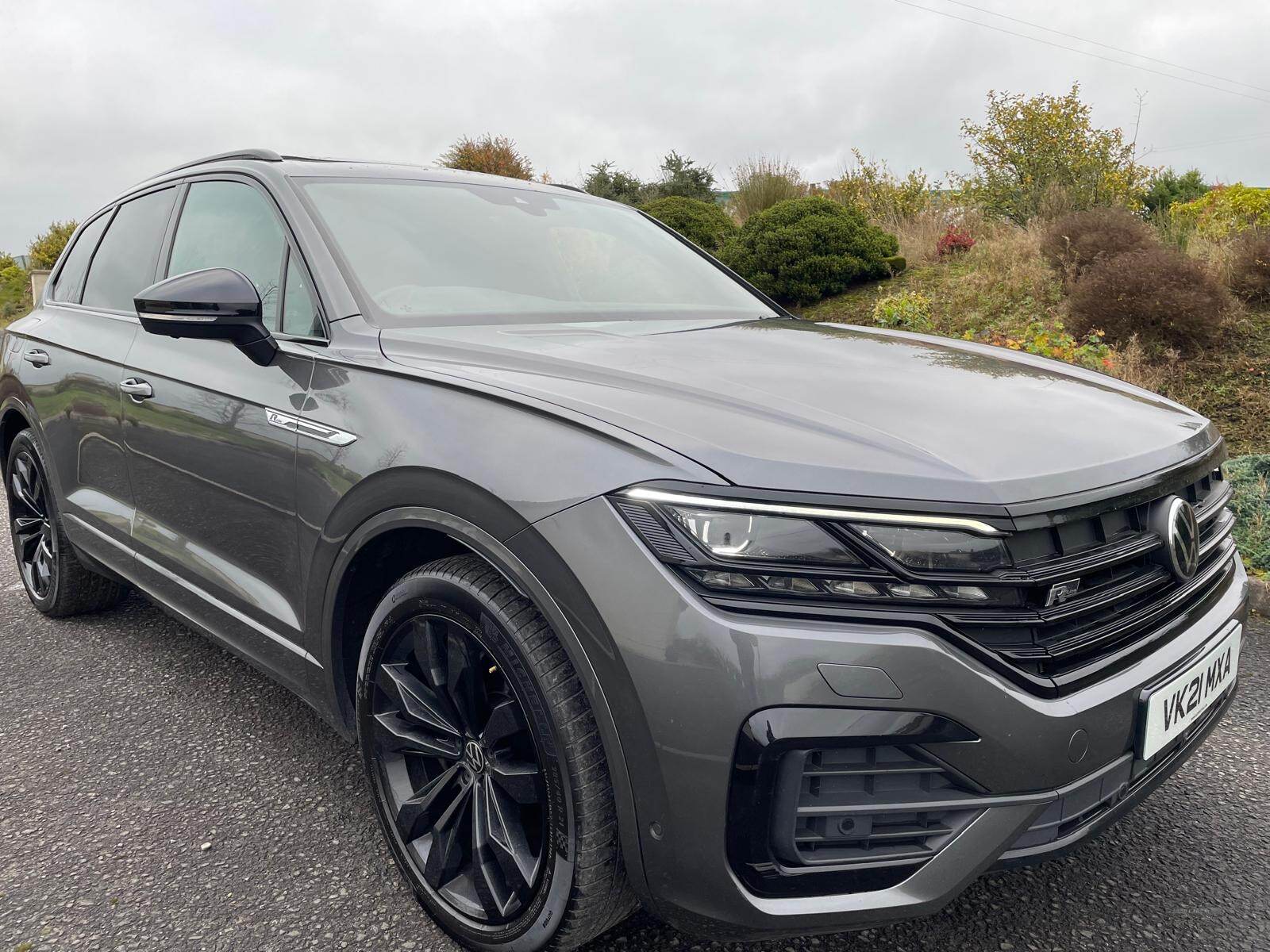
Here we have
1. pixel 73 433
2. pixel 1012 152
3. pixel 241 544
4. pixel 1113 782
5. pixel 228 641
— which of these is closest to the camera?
pixel 1113 782

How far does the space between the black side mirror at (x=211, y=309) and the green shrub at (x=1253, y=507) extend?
359 cm

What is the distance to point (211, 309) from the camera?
2105 mm

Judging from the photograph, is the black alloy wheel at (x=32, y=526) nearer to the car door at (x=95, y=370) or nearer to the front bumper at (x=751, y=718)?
the car door at (x=95, y=370)

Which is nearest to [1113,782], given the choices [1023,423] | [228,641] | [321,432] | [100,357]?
[1023,423]

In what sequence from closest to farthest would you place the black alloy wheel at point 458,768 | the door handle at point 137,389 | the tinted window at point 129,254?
1. the black alloy wheel at point 458,768
2. the door handle at point 137,389
3. the tinted window at point 129,254

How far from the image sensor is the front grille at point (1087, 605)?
1.39 metres

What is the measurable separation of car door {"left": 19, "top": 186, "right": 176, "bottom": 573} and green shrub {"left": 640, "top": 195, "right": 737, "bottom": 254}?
8.12 meters

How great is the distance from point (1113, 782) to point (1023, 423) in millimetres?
629

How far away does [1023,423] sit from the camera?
66.5 inches

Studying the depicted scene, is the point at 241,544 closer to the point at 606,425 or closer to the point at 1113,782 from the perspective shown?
the point at 606,425

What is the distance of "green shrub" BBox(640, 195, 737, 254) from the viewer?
11.2m

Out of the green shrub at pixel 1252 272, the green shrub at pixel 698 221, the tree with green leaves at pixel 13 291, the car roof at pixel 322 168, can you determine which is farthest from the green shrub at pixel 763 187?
the tree with green leaves at pixel 13 291

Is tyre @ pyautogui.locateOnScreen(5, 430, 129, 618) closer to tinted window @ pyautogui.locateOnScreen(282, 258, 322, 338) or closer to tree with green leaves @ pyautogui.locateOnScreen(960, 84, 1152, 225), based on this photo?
tinted window @ pyautogui.locateOnScreen(282, 258, 322, 338)

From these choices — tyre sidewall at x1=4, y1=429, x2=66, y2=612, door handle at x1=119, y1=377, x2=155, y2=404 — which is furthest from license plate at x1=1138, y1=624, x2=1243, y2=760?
tyre sidewall at x1=4, y1=429, x2=66, y2=612
